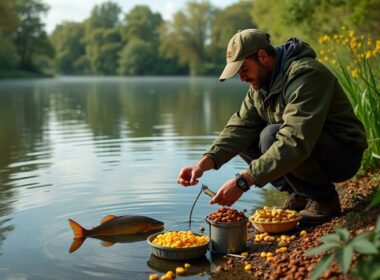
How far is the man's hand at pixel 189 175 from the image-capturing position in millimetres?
4680

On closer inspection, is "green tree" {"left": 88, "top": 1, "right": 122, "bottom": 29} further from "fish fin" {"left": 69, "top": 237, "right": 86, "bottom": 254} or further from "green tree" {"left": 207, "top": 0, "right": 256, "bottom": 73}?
"fish fin" {"left": 69, "top": 237, "right": 86, "bottom": 254}

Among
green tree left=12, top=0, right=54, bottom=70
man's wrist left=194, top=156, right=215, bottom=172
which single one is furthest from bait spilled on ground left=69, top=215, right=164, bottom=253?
green tree left=12, top=0, right=54, bottom=70

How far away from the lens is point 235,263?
418 centimetres

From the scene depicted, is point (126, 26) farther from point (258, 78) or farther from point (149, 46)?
point (258, 78)

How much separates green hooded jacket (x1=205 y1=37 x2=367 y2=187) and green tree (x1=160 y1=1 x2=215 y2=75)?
84008 millimetres

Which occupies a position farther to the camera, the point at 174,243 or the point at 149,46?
the point at 149,46

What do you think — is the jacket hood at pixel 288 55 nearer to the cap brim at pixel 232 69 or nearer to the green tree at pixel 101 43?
the cap brim at pixel 232 69

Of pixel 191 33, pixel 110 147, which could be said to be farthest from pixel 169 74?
pixel 110 147

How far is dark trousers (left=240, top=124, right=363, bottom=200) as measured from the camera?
446cm

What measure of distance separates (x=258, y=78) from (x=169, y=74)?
95301mm

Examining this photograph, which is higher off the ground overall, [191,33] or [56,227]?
[191,33]

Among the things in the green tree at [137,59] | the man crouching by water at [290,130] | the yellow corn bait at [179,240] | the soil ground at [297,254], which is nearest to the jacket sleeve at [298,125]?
the man crouching by water at [290,130]

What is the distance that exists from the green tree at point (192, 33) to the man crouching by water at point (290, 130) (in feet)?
274

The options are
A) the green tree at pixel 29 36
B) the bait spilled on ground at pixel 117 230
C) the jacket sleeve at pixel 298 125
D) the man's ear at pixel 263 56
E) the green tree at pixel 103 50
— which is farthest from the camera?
the green tree at pixel 103 50
